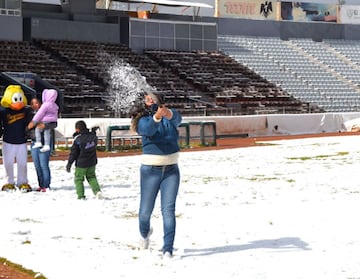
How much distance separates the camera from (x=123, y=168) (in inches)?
760

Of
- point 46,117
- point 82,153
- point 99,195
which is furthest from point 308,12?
point 82,153

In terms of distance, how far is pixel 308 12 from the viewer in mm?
69438

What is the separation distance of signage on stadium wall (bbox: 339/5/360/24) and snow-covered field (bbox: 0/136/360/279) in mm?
55335

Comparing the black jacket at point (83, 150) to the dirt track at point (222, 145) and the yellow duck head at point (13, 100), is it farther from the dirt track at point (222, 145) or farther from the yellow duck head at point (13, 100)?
the dirt track at point (222, 145)

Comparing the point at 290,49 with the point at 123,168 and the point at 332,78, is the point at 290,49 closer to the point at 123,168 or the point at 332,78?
the point at 332,78

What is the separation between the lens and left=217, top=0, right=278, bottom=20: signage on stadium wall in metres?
64.3

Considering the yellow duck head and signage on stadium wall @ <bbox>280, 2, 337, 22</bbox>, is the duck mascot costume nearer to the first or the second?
the yellow duck head

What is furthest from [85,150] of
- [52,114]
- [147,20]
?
[147,20]

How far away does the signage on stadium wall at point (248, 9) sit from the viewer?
64312 millimetres

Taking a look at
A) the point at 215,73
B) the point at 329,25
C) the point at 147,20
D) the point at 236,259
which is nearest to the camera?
the point at 236,259

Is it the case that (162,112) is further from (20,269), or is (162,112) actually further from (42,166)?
(42,166)

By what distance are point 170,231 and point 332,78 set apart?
5023 centimetres

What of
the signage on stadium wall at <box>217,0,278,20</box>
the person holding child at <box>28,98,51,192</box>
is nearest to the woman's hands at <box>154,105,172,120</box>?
the person holding child at <box>28,98,51,192</box>

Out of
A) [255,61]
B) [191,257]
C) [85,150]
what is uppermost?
[255,61]
